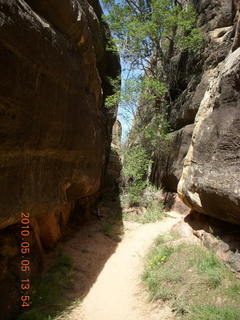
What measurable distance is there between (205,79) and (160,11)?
14.0 feet

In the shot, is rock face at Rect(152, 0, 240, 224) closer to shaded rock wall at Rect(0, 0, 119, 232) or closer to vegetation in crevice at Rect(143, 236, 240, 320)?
vegetation in crevice at Rect(143, 236, 240, 320)

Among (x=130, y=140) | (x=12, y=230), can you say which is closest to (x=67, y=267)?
(x=12, y=230)

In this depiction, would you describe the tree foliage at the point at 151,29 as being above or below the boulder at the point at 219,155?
above

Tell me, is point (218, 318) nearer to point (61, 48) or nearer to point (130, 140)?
point (61, 48)

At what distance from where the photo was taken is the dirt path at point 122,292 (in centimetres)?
459

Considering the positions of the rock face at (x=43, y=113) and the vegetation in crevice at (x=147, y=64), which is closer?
the rock face at (x=43, y=113)
